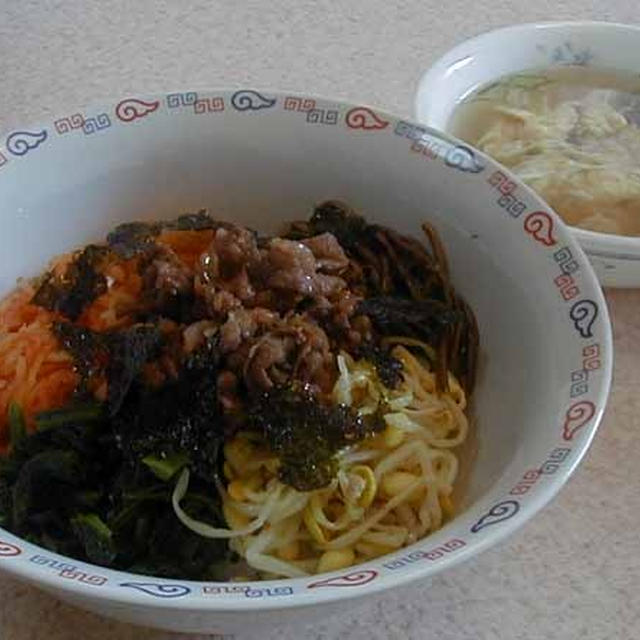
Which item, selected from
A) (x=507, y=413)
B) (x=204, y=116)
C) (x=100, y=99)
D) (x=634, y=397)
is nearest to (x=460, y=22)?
A: (x=100, y=99)

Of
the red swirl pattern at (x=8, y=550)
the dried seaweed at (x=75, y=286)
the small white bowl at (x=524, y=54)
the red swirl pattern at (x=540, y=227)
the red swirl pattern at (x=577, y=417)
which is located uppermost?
the small white bowl at (x=524, y=54)

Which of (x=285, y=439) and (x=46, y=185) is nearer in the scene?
(x=285, y=439)

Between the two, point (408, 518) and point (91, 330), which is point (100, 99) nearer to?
point (91, 330)

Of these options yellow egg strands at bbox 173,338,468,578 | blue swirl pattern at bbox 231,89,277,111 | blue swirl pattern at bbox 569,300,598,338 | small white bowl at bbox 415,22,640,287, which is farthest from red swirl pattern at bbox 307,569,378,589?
small white bowl at bbox 415,22,640,287

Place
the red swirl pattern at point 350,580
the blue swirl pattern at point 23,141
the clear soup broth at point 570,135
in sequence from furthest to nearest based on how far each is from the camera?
1. the clear soup broth at point 570,135
2. the blue swirl pattern at point 23,141
3. the red swirl pattern at point 350,580

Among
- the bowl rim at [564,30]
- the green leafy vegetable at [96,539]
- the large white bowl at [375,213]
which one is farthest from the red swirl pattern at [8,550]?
the bowl rim at [564,30]

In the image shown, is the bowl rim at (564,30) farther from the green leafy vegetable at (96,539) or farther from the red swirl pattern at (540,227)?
the green leafy vegetable at (96,539)
